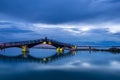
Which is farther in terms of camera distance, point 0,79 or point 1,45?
point 1,45

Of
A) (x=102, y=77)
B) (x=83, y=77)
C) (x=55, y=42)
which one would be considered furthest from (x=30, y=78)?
(x=55, y=42)

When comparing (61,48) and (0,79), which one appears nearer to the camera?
(0,79)

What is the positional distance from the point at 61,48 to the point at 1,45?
18395 mm

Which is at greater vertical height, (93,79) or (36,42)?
(36,42)

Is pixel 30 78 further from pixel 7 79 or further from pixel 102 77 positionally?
pixel 102 77

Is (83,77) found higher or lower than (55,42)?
lower

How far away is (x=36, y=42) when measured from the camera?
65.7 m

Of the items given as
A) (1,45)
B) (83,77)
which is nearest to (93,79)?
(83,77)

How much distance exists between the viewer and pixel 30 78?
29.0m

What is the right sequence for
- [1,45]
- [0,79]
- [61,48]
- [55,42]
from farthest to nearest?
1. [61,48]
2. [55,42]
3. [1,45]
4. [0,79]

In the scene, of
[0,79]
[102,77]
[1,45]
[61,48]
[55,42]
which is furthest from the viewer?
[61,48]

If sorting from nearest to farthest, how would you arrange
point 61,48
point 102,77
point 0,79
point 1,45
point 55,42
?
1. point 0,79
2. point 102,77
3. point 1,45
4. point 55,42
5. point 61,48

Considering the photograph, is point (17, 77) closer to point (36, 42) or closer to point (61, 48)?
point (36, 42)

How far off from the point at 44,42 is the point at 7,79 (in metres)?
37.6
